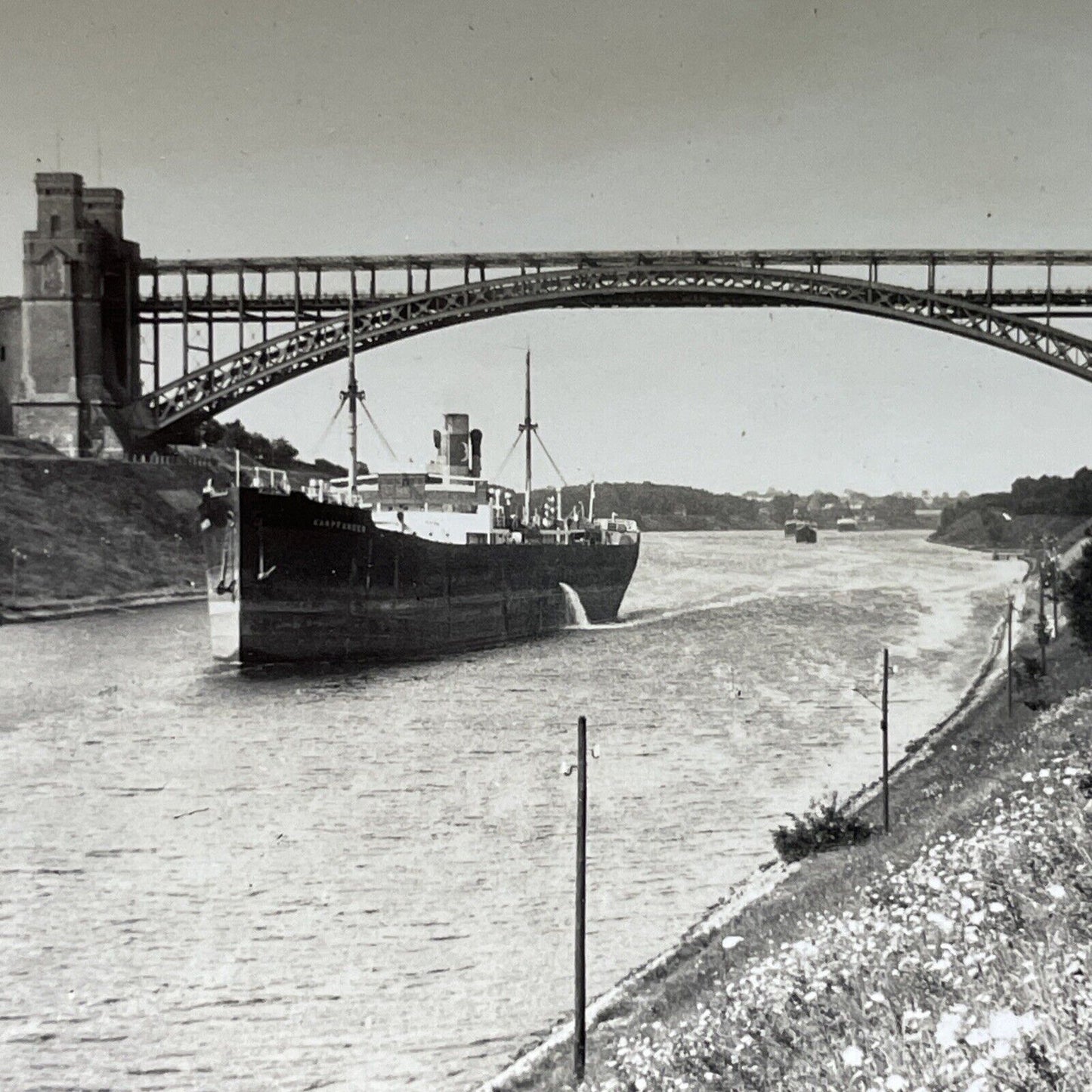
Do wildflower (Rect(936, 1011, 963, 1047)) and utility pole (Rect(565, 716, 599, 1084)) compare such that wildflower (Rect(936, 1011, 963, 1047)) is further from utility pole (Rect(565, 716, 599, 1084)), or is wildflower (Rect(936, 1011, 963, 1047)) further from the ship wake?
the ship wake

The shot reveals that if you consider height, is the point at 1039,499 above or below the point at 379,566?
above

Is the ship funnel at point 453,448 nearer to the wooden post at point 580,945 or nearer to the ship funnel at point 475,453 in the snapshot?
the ship funnel at point 475,453

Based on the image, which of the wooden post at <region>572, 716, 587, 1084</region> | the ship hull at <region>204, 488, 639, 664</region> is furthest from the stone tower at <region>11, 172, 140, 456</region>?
the wooden post at <region>572, 716, 587, 1084</region>

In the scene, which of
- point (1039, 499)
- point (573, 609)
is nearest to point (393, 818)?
point (1039, 499)

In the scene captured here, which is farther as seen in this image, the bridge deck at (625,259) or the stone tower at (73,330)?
the stone tower at (73,330)

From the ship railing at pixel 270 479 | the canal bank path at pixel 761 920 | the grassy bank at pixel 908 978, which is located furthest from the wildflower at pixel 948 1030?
the ship railing at pixel 270 479

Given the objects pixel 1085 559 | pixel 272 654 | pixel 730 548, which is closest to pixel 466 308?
pixel 730 548

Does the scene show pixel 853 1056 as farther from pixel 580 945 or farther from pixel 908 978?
pixel 580 945
